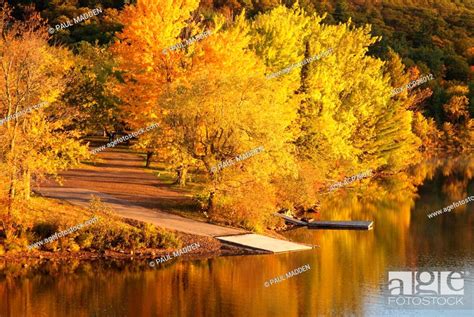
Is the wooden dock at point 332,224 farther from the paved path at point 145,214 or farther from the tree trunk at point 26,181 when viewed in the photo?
the tree trunk at point 26,181

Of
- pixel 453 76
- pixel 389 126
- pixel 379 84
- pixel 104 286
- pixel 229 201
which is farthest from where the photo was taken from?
pixel 453 76

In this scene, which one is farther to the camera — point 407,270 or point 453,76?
point 453,76

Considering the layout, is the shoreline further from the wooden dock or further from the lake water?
the wooden dock

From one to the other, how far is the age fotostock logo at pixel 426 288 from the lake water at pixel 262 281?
0.39m

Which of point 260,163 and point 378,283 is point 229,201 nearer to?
point 260,163

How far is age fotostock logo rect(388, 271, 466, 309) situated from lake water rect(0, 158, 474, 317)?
0.39 m

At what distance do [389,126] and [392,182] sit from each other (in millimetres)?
5176

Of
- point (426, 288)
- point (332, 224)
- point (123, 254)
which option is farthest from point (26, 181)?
point (426, 288)

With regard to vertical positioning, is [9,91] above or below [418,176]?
below

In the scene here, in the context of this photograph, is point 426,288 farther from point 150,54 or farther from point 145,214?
point 150,54

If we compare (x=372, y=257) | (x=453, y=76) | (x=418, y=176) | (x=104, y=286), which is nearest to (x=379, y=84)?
(x=418, y=176)

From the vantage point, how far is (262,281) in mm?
33375

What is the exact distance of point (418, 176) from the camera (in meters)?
81.4

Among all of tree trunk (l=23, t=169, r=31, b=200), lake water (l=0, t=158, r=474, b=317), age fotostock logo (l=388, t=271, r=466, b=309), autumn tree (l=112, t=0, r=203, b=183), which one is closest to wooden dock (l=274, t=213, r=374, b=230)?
lake water (l=0, t=158, r=474, b=317)
